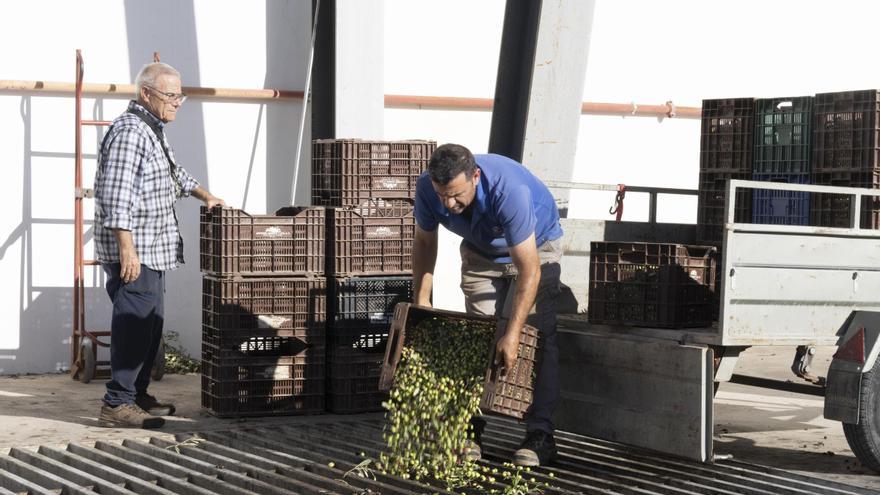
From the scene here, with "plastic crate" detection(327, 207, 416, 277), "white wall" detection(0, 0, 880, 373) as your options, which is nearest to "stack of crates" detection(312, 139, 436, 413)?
"plastic crate" detection(327, 207, 416, 277)

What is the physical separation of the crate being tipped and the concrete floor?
5.74 ft

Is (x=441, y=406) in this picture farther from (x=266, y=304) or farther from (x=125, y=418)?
(x=125, y=418)

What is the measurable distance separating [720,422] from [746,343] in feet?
8.09

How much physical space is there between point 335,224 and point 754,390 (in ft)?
13.8

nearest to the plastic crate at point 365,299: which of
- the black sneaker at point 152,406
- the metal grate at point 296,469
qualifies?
the metal grate at point 296,469

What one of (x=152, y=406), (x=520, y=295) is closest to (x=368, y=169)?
(x=152, y=406)

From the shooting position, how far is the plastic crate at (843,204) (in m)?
8.41

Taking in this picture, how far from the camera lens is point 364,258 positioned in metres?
9.57

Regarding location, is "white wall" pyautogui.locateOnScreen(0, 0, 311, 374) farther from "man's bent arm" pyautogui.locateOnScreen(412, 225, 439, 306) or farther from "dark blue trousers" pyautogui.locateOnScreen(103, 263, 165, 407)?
"man's bent arm" pyautogui.locateOnScreen(412, 225, 439, 306)

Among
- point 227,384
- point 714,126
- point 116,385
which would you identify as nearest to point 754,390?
point 714,126

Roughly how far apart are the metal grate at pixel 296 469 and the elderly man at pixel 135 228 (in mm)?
741

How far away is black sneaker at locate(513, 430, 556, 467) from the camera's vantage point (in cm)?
755

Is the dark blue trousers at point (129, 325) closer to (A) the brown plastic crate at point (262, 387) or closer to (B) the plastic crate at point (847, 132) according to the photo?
(A) the brown plastic crate at point (262, 387)

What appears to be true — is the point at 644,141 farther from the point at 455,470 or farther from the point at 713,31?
the point at 455,470
